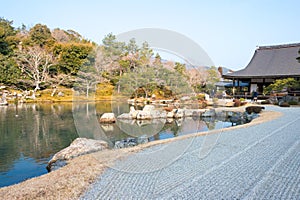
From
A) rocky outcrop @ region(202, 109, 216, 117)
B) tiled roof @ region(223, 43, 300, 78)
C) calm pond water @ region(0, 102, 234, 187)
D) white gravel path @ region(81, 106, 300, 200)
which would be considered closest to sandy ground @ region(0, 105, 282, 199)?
white gravel path @ region(81, 106, 300, 200)

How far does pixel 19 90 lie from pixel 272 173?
19.3 meters

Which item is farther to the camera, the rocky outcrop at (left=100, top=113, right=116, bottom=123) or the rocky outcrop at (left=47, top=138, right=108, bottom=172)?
the rocky outcrop at (left=100, top=113, right=116, bottom=123)

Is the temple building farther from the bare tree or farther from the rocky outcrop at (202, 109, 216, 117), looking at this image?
the bare tree

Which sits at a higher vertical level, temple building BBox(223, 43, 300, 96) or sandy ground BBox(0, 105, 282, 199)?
temple building BBox(223, 43, 300, 96)

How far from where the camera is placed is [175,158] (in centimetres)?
330

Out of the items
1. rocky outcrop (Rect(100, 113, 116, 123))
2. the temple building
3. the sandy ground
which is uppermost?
the temple building

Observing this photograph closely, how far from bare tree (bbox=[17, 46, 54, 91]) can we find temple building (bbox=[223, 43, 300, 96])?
13522mm

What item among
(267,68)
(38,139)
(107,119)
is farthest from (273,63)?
(38,139)

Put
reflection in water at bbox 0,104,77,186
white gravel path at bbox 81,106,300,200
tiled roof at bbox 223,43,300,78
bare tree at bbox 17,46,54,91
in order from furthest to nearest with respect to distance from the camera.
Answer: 1. bare tree at bbox 17,46,54,91
2. tiled roof at bbox 223,43,300,78
3. reflection in water at bbox 0,104,77,186
4. white gravel path at bbox 81,106,300,200

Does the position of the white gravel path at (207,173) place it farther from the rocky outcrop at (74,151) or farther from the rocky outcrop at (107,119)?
the rocky outcrop at (107,119)

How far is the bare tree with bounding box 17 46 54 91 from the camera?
695 inches

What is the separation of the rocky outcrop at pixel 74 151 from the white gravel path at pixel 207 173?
38.1 inches

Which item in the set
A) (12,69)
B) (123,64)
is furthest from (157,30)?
(12,69)

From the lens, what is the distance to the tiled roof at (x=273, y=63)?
14780 mm
